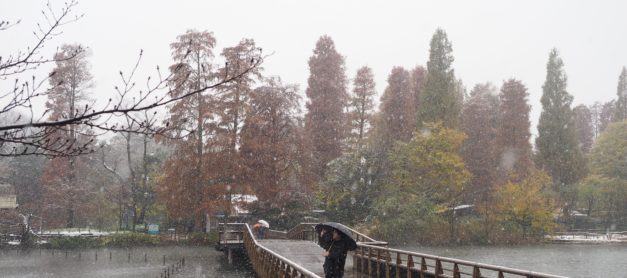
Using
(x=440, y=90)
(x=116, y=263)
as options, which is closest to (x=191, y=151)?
(x=116, y=263)

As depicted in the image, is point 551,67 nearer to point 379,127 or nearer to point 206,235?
point 379,127

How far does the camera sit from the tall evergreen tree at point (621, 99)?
2603 inches

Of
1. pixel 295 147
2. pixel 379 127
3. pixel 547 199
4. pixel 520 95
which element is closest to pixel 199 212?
pixel 295 147

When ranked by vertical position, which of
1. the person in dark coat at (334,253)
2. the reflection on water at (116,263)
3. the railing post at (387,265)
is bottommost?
the reflection on water at (116,263)

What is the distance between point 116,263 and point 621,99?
65.2 metres

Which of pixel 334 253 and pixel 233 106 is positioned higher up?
pixel 233 106

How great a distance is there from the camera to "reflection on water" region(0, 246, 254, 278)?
2658 cm

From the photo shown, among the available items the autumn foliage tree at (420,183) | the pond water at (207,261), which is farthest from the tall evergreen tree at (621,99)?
the autumn foliage tree at (420,183)

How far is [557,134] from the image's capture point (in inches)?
2202

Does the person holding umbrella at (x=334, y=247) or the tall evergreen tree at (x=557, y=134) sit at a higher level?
the tall evergreen tree at (x=557, y=134)

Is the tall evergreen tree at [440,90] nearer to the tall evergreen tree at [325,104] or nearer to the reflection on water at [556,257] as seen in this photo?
the tall evergreen tree at [325,104]

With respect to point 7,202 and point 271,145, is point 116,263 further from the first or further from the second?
point 7,202

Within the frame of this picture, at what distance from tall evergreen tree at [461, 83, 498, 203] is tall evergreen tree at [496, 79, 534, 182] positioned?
996 mm

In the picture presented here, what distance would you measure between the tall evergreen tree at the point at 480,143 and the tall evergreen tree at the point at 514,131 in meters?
1.00
